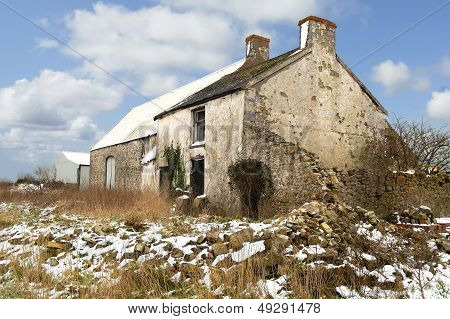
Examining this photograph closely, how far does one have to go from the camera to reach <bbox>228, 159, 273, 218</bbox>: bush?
1350 cm

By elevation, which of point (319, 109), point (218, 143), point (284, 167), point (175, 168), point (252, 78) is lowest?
point (175, 168)

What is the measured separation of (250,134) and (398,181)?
5.29 m

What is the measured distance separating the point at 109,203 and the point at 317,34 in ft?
32.2

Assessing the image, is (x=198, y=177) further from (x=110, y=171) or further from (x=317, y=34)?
(x=110, y=171)

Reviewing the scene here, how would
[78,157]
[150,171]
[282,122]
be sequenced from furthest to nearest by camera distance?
[78,157]
[150,171]
[282,122]

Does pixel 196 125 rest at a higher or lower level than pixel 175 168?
higher

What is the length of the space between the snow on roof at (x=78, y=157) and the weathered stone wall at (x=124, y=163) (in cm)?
912

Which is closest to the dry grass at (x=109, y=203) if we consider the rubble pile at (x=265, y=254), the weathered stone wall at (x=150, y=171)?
the rubble pile at (x=265, y=254)

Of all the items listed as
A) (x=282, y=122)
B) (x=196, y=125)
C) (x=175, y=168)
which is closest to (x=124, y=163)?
(x=175, y=168)

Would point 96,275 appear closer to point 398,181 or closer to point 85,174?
point 398,181

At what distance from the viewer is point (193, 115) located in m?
16.7

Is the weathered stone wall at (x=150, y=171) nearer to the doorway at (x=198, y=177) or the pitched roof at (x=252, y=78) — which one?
the pitched roof at (x=252, y=78)

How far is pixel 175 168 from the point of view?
17188 millimetres
